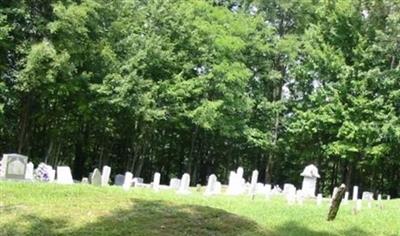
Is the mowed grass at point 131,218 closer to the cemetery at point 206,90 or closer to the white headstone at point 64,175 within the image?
the white headstone at point 64,175

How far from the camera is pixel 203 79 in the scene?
3475cm

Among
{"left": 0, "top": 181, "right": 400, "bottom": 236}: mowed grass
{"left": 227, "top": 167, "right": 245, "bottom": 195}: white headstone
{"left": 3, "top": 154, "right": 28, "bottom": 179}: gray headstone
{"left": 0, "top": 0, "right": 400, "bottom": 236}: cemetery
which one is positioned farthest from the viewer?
{"left": 0, "top": 0, "right": 400, "bottom": 236}: cemetery

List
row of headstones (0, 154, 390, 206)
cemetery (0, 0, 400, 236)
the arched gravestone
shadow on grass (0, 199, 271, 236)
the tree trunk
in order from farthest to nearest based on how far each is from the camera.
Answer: the tree trunk
cemetery (0, 0, 400, 236)
the arched gravestone
row of headstones (0, 154, 390, 206)
shadow on grass (0, 199, 271, 236)

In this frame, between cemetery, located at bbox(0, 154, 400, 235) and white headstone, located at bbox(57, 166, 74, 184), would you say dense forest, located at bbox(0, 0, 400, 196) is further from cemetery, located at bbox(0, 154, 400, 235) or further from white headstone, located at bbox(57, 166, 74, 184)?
cemetery, located at bbox(0, 154, 400, 235)

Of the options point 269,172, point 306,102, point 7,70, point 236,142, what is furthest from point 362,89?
point 7,70

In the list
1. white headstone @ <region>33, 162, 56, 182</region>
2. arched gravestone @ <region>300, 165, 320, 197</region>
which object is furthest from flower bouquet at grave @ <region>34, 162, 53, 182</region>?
arched gravestone @ <region>300, 165, 320, 197</region>

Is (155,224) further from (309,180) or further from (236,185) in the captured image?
(309,180)

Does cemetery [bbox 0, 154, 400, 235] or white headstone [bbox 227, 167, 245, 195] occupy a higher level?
white headstone [bbox 227, 167, 245, 195]

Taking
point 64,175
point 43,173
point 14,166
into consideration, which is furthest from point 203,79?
point 14,166

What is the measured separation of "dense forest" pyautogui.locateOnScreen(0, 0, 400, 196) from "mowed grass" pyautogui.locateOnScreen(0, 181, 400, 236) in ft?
51.4

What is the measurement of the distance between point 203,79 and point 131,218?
23523 mm

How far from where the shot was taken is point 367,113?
3531 centimetres

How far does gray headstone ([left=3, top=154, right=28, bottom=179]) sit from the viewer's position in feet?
58.2

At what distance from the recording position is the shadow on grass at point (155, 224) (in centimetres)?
1078
